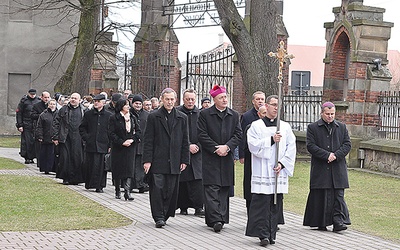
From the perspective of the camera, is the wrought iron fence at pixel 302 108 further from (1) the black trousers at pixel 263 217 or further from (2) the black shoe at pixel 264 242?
(2) the black shoe at pixel 264 242

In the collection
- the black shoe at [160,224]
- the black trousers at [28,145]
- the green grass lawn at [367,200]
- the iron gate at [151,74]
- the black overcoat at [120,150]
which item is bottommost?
the green grass lawn at [367,200]

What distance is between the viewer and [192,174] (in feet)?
46.4

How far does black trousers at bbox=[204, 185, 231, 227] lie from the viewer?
496 inches

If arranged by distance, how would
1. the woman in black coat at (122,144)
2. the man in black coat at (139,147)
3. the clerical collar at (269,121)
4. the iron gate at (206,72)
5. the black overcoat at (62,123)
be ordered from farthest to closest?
1. the iron gate at (206,72)
2. the black overcoat at (62,123)
3. the man in black coat at (139,147)
4. the woman in black coat at (122,144)
5. the clerical collar at (269,121)

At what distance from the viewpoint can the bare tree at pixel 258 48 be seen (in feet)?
75.3

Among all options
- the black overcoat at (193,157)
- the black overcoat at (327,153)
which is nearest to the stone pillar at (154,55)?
→ the black overcoat at (193,157)

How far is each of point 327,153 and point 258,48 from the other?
1032 cm

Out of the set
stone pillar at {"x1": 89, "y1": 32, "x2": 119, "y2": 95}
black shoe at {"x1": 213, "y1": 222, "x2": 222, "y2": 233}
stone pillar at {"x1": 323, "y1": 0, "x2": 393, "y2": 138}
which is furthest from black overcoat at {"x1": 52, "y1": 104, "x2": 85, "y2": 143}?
stone pillar at {"x1": 89, "y1": 32, "x2": 119, "y2": 95}

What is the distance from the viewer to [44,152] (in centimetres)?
→ 2170

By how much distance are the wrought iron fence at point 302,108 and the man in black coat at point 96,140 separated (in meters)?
9.24

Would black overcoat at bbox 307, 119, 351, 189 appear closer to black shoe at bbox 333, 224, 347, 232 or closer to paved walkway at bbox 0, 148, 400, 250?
black shoe at bbox 333, 224, 347, 232

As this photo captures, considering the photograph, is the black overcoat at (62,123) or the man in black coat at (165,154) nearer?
the man in black coat at (165,154)

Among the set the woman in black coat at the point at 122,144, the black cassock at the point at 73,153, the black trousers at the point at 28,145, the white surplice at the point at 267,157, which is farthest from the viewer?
the black trousers at the point at 28,145

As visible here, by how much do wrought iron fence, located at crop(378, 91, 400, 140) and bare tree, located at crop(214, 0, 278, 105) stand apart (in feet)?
9.41
